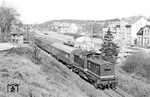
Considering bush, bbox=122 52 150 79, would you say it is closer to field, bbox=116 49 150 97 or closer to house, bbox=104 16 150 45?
field, bbox=116 49 150 97

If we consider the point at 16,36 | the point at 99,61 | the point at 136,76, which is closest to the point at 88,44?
the point at 16,36

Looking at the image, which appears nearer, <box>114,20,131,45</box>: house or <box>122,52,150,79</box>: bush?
<box>122,52,150,79</box>: bush

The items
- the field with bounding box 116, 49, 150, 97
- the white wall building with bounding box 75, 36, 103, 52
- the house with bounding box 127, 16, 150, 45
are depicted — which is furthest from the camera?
the house with bounding box 127, 16, 150, 45

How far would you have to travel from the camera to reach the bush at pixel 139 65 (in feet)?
102

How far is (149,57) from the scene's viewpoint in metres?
Result: 32.8

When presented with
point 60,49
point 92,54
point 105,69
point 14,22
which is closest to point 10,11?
point 14,22

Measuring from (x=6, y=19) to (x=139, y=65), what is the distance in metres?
40.5

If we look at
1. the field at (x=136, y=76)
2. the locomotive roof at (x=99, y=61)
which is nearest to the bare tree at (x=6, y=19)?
the field at (x=136, y=76)

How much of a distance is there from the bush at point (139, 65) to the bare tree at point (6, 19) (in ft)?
118

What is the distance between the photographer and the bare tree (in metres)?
55.7

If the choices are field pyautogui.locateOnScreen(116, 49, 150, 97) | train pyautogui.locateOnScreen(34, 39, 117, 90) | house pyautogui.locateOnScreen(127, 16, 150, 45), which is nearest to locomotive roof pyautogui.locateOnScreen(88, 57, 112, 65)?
train pyautogui.locateOnScreen(34, 39, 117, 90)

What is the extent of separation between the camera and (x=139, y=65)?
1275 inches

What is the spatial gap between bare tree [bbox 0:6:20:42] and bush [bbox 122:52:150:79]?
36.1 meters

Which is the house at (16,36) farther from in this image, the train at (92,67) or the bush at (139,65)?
the bush at (139,65)
